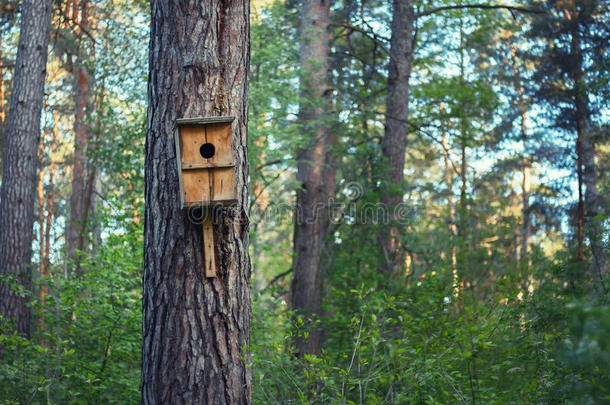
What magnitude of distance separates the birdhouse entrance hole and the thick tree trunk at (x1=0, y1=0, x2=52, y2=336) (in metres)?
5.54

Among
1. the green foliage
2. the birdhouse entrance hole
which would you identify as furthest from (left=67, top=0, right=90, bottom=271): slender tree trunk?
the birdhouse entrance hole

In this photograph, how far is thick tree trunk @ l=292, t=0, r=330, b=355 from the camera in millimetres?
9797

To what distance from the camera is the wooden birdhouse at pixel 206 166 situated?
3594mm

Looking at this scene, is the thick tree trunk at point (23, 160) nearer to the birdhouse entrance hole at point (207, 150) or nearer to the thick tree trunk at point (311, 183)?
the thick tree trunk at point (311, 183)

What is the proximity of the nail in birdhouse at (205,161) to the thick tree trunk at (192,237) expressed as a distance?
12 centimetres

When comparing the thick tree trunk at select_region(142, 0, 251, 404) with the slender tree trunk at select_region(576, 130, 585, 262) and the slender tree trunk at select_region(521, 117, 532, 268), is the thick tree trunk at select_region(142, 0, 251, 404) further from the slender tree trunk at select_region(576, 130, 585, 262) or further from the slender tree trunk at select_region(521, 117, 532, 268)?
the slender tree trunk at select_region(521, 117, 532, 268)

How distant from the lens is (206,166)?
3654 millimetres

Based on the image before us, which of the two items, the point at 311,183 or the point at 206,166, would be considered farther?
the point at 311,183

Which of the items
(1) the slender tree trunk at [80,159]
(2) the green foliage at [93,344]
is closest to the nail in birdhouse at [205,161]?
(2) the green foliage at [93,344]

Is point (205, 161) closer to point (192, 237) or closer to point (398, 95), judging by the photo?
point (192, 237)

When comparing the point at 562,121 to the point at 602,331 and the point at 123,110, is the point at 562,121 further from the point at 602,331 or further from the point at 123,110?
the point at 602,331

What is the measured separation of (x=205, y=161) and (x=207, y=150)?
0.11 meters

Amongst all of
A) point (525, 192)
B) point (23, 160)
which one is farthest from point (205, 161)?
point (525, 192)

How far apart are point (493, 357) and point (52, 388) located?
174 inches
